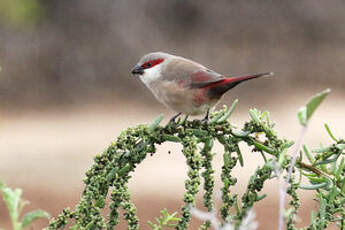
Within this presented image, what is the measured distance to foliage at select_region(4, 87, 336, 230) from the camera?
1.32 metres

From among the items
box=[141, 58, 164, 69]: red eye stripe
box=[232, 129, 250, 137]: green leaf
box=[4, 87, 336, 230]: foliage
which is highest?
box=[141, 58, 164, 69]: red eye stripe

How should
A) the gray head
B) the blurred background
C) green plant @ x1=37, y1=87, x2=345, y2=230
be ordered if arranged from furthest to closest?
the blurred background
the gray head
green plant @ x1=37, y1=87, x2=345, y2=230

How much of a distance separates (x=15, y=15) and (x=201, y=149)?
29.9ft

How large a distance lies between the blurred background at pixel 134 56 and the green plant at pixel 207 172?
9.79 metres

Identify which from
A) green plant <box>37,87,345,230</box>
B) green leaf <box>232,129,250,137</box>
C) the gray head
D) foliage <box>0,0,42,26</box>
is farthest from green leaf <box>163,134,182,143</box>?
foliage <box>0,0,42,26</box>

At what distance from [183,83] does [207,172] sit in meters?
0.76

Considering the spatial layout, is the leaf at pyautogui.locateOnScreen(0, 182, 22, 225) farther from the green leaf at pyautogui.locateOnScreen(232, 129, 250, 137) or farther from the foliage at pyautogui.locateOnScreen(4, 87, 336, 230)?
the green leaf at pyautogui.locateOnScreen(232, 129, 250, 137)

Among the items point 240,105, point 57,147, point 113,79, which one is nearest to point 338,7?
point 240,105

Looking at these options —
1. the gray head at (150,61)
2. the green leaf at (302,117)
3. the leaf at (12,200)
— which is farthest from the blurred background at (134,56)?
the green leaf at (302,117)

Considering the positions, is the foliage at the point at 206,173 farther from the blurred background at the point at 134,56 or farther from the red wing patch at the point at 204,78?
the blurred background at the point at 134,56

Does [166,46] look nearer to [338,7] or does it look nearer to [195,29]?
[195,29]

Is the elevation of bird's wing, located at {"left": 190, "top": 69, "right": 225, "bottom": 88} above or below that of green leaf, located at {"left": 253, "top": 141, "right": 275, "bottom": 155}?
above

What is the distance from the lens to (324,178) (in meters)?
1.40

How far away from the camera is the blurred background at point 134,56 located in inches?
459
